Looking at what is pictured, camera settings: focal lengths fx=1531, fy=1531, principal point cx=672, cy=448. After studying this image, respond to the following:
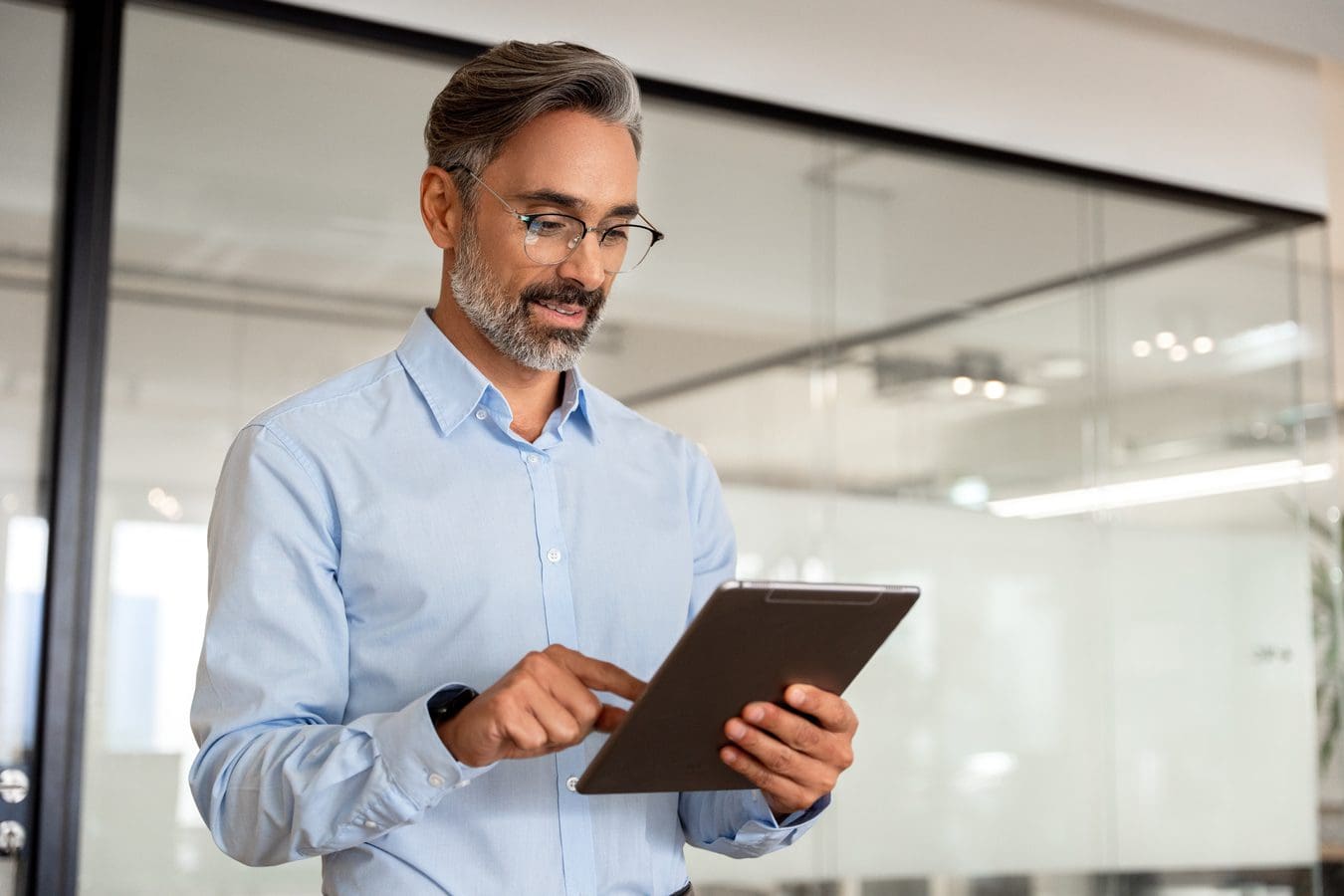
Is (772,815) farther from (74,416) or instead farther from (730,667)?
(74,416)

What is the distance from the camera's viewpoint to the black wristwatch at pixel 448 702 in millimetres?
1312

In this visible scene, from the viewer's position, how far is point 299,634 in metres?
1.42

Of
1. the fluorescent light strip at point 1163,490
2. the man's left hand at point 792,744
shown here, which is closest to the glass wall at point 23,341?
the man's left hand at point 792,744

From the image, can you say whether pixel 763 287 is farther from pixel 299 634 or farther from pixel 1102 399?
pixel 299 634

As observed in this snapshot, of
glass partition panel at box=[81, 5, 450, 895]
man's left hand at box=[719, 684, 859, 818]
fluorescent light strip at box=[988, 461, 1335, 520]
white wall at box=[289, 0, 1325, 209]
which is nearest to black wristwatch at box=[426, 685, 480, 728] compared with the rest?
man's left hand at box=[719, 684, 859, 818]

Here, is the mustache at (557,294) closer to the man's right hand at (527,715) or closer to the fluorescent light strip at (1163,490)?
the man's right hand at (527,715)

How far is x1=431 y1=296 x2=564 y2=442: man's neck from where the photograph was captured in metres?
1.69

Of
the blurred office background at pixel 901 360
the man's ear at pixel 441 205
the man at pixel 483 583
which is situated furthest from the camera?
the blurred office background at pixel 901 360

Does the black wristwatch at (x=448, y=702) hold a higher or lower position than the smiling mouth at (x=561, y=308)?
lower

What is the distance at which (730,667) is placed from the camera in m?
1.27

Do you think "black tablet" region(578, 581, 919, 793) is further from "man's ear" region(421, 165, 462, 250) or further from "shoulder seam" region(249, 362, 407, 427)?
"man's ear" region(421, 165, 462, 250)

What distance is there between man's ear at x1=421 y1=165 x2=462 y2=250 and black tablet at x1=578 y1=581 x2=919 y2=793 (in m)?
0.65

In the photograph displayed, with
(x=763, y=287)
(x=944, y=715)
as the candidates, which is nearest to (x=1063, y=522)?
(x=944, y=715)

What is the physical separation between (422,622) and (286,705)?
164 mm
